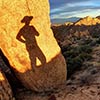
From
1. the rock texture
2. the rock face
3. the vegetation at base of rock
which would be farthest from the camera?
the vegetation at base of rock

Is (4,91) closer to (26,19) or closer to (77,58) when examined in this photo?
(26,19)

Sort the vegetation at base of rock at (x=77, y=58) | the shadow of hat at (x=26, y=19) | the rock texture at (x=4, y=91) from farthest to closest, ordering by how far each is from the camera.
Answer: the vegetation at base of rock at (x=77, y=58), the shadow of hat at (x=26, y=19), the rock texture at (x=4, y=91)

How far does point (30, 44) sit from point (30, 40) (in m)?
0.20

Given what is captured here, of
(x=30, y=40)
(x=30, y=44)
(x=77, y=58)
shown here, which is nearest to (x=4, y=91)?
(x=30, y=44)

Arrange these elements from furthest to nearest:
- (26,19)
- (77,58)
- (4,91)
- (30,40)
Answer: (77,58) → (30,40) → (26,19) → (4,91)

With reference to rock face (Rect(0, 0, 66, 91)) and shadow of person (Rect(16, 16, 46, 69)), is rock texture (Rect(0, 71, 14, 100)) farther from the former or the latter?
shadow of person (Rect(16, 16, 46, 69))

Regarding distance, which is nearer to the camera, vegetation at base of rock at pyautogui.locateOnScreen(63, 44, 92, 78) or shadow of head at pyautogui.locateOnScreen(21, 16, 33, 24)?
shadow of head at pyautogui.locateOnScreen(21, 16, 33, 24)

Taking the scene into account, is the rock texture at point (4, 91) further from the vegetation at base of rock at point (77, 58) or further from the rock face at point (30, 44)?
the vegetation at base of rock at point (77, 58)

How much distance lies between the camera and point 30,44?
1691cm

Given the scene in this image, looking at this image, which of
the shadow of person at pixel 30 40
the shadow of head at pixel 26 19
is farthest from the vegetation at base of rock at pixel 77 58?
the shadow of head at pixel 26 19

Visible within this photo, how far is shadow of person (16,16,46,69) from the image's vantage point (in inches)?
653

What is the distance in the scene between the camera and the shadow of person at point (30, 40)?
1659 cm

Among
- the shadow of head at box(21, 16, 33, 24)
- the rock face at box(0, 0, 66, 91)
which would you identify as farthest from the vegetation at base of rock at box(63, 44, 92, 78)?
the shadow of head at box(21, 16, 33, 24)

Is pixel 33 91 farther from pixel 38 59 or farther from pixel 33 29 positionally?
pixel 33 29
